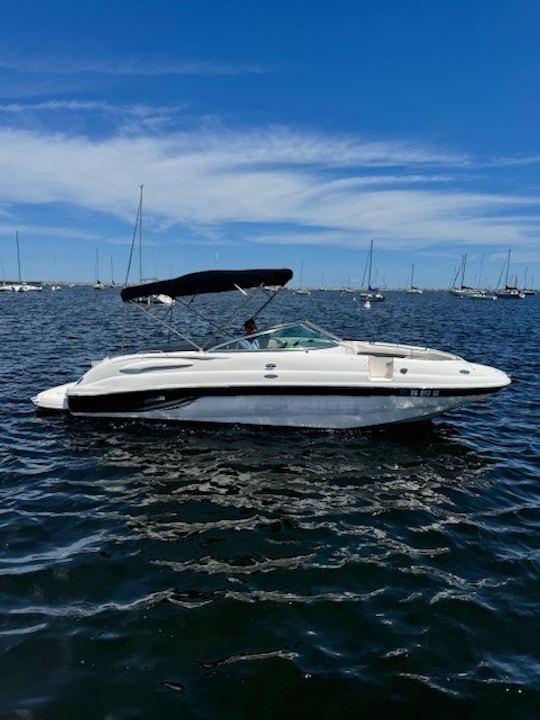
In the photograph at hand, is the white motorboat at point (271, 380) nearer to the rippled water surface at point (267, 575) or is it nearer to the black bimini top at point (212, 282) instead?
the black bimini top at point (212, 282)

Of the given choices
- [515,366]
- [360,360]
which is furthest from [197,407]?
[515,366]

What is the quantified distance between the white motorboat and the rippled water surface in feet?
1.50

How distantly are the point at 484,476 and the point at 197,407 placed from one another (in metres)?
5.20

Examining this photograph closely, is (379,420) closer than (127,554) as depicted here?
No

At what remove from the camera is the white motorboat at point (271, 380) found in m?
9.90

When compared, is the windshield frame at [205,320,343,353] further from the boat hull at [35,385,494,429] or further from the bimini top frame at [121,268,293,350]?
the boat hull at [35,385,494,429]

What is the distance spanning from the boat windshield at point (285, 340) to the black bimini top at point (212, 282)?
935 millimetres

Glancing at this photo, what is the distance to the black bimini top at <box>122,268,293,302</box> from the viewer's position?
10.4 meters

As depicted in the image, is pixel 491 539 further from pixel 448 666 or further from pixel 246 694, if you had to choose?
pixel 246 694

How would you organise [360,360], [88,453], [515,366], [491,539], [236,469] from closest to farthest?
[491,539] → [236,469] → [88,453] → [360,360] → [515,366]

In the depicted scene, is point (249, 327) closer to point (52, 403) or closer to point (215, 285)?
point (215, 285)

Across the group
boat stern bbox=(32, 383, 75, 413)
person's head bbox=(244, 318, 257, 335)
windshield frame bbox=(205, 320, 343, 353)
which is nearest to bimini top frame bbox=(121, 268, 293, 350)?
windshield frame bbox=(205, 320, 343, 353)

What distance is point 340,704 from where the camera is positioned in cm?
400

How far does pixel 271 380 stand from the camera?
998 centimetres
